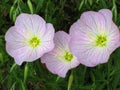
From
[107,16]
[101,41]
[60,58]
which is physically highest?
[107,16]

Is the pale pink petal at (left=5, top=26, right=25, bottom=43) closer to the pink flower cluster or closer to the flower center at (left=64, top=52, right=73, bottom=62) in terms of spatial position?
the pink flower cluster

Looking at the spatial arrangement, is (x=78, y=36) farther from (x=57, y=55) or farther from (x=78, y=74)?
(x=78, y=74)

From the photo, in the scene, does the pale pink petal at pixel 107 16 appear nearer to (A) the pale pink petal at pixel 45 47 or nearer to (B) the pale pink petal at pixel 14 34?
(A) the pale pink petal at pixel 45 47

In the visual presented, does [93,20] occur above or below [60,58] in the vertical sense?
above

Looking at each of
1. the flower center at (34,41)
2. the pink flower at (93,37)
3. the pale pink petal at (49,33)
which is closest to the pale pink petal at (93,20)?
the pink flower at (93,37)

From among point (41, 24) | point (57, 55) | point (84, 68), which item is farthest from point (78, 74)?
point (41, 24)

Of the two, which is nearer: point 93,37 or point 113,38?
point 113,38

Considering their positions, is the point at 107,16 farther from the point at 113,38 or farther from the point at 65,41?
the point at 65,41

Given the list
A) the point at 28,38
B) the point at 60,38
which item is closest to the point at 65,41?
the point at 60,38
